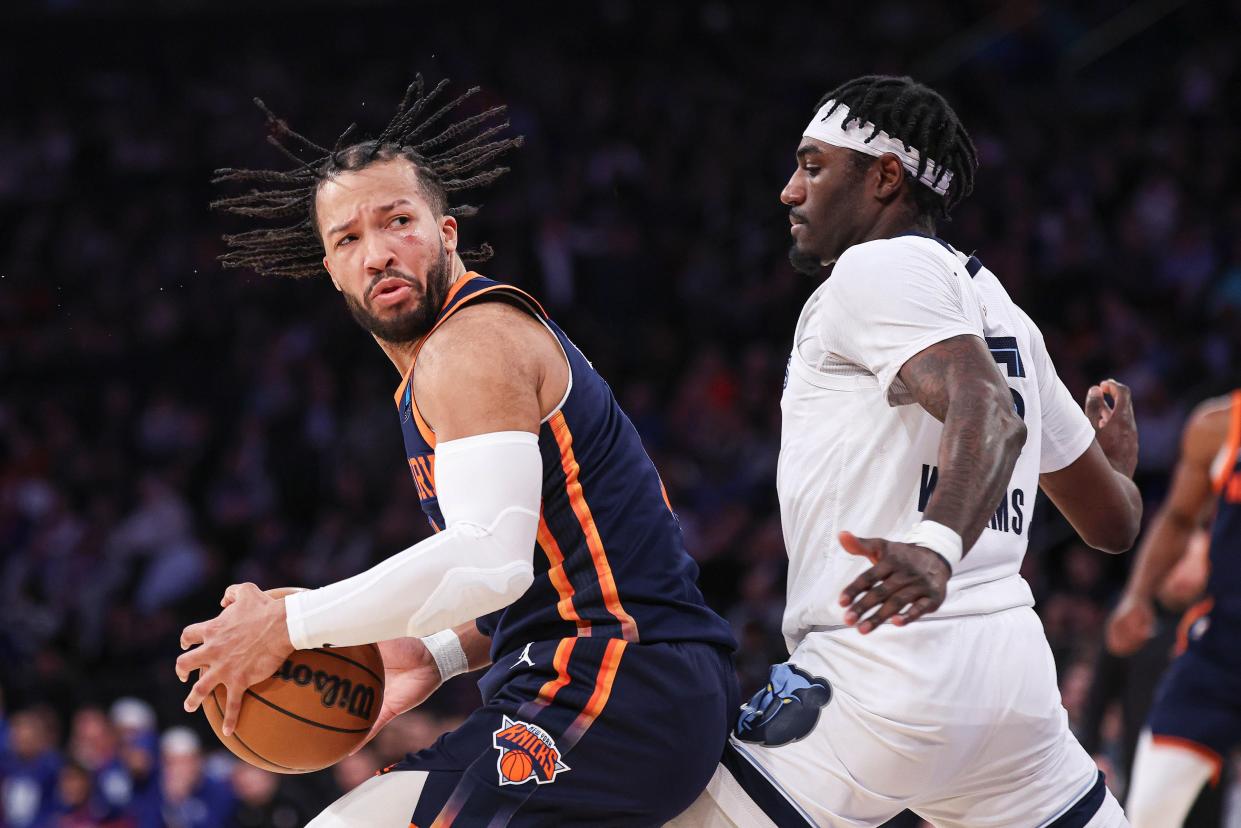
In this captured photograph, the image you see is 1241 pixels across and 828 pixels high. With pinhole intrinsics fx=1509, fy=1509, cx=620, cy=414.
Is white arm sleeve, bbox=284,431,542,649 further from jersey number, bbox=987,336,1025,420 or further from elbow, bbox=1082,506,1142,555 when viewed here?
elbow, bbox=1082,506,1142,555

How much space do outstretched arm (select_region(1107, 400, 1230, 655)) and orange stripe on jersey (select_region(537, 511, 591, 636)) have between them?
344cm

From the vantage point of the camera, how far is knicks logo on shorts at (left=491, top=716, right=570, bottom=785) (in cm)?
279

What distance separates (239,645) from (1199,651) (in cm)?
380

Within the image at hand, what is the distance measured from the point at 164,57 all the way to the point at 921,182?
47.5 feet

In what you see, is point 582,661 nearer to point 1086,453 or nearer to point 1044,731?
point 1044,731

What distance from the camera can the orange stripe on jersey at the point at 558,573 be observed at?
295cm

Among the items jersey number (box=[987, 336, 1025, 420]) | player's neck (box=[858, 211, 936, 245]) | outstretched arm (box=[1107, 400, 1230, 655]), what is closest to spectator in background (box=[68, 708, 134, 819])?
outstretched arm (box=[1107, 400, 1230, 655])

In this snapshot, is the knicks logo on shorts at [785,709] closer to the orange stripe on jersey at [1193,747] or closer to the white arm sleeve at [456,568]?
the white arm sleeve at [456,568]

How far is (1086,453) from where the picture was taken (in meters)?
3.52

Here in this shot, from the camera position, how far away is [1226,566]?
5.41 m

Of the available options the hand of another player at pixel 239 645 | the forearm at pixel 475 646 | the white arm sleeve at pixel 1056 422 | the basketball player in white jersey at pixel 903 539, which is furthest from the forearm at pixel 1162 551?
the hand of another player at pixel 239 645

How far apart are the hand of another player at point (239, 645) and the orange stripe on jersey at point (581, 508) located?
1.95 feet

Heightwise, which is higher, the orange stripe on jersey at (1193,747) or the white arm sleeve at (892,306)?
the white arm sleeve at (892,306)

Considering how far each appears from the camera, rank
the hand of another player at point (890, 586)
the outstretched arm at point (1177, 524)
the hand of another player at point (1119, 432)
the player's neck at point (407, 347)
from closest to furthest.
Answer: the hand of another player at point (890, 586) < the player's neck at point (407, 347) < the hand of another player at point (1119, 432) < the outstretched arm at point (1177, 524)
